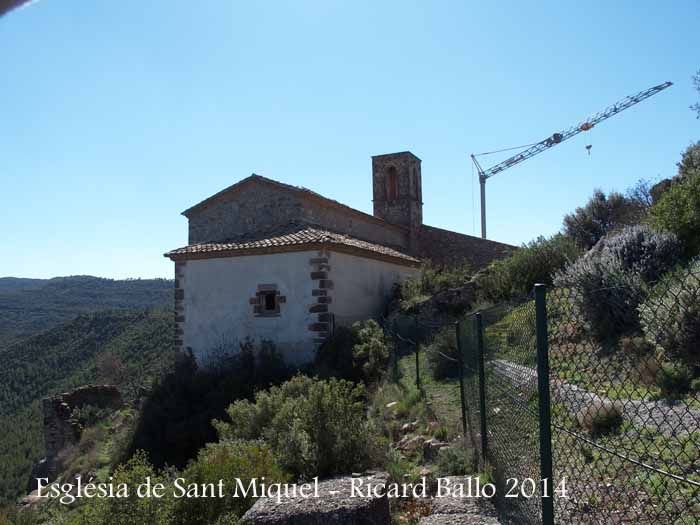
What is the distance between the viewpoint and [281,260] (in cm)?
1527

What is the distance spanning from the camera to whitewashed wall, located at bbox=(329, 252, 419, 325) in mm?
15320

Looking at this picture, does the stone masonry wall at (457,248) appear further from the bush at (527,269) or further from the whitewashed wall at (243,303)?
the whitewashed wall at (243,303)

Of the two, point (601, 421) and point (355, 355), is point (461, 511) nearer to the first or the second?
point (601, 421)

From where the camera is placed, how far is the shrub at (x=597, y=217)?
18609mm

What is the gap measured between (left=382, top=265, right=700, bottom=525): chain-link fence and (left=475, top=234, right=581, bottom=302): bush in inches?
405

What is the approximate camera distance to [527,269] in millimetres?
15516

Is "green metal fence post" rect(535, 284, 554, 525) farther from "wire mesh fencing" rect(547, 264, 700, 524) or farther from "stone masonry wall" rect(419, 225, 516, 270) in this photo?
"stone masonry wall" rect(419, 225, 516, 270)

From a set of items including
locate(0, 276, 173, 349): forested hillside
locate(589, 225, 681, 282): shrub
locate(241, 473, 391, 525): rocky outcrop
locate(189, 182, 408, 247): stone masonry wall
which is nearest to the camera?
locate(241, 473, 391, 525): rocky outcrop

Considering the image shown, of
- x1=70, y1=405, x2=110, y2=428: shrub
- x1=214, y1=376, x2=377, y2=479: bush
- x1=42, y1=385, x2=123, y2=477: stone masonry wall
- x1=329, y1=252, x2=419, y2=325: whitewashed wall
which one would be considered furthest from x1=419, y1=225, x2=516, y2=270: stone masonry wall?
x1=214, y1=376, x2=377, y2=479: bush

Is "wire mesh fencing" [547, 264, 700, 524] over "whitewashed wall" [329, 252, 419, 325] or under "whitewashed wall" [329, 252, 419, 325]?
under

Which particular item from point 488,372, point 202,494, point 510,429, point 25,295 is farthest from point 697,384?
point 25,295

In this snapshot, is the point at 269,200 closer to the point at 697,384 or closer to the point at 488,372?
the point at 488,372

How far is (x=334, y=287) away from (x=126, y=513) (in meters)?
10.9

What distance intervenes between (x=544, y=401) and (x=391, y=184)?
2428cm
